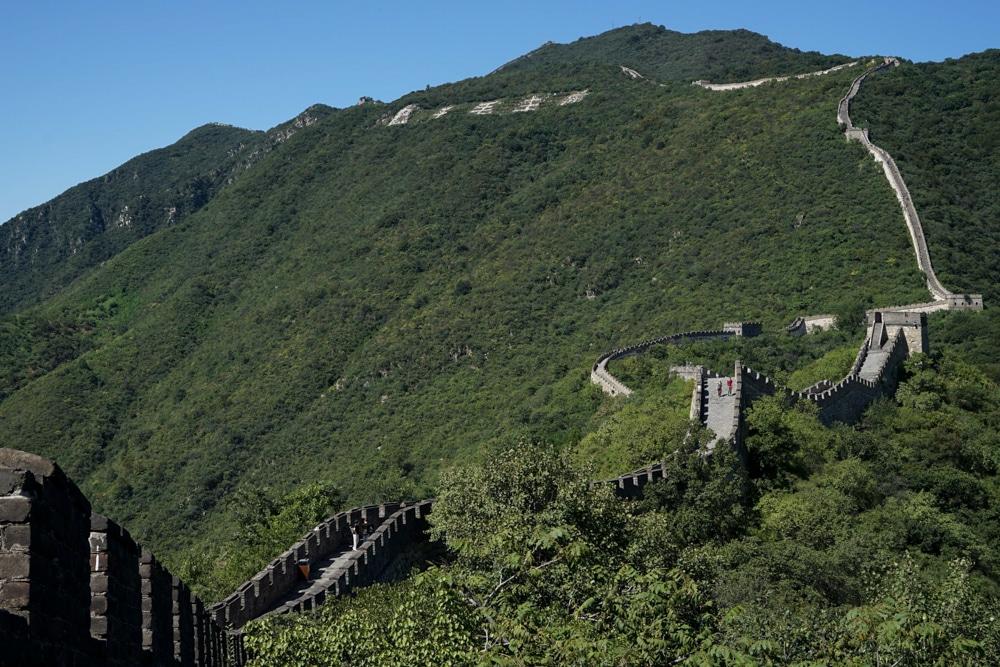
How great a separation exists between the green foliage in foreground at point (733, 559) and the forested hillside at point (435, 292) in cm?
1105

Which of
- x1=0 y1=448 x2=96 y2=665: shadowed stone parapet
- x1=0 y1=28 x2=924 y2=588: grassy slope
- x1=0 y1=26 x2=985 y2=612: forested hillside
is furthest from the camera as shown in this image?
x1=0 y1=28 x2=924 y2=588: grassy slope

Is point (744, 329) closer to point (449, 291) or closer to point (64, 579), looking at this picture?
point (449, 291)

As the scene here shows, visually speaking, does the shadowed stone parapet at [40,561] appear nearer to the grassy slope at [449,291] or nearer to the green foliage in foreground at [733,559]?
the green foliage in foreground at [733,559]

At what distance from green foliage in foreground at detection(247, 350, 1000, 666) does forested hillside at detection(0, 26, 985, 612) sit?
11.1 m

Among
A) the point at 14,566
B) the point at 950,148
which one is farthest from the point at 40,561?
the point at 950,148

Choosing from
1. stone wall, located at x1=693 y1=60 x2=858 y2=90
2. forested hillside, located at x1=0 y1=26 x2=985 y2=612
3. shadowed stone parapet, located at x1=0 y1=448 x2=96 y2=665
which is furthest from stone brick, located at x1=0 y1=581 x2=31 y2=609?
stone wall, located at x1=693 y1=60 x2=858 y2=90

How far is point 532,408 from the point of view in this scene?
220 ft

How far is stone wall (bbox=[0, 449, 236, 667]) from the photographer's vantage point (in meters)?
6.18

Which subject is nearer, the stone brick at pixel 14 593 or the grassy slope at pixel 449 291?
the stone brick at pixel 14 593

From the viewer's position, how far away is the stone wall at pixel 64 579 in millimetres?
6176

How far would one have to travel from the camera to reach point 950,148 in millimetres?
96000

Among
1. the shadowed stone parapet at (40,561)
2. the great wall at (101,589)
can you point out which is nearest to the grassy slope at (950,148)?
the great wall at (101,589)

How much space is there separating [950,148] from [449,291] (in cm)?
3425

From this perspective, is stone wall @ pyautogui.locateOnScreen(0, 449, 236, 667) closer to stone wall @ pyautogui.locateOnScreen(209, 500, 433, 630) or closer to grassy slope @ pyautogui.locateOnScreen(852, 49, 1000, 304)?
stone wall @ pyautogui.locateOnScreen(209, 500, 433, 630)
